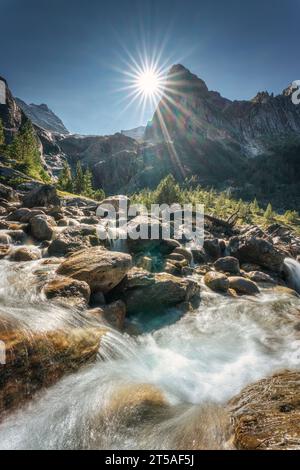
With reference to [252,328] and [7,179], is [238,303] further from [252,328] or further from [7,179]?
[7,179]

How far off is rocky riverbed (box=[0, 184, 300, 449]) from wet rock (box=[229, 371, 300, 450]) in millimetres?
29

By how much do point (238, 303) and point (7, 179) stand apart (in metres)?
43.6

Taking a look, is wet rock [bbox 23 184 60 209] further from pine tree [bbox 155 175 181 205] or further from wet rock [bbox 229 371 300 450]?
pine tree [bbox 155 175 181 205]

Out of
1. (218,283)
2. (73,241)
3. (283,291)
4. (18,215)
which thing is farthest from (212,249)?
(18,215)

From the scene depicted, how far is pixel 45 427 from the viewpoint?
5.89 m

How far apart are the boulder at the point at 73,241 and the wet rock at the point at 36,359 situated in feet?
36.9

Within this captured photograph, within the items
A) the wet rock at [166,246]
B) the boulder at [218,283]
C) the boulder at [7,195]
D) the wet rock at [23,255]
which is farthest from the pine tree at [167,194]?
the wet rock at [23,255]

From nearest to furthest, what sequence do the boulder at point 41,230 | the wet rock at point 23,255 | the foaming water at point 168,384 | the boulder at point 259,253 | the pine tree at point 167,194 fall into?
the foaming water at point 168,384, the wet rock at point 23,255, the boulder at point 41,230, the boulder at point 259,253, the pine tree at point 167,194

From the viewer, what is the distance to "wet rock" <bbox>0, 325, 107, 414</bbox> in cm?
617

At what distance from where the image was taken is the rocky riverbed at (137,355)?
5.80 meters

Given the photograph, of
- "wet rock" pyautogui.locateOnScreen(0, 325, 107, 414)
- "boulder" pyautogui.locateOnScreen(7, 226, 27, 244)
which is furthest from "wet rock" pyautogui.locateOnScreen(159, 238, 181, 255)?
"wet rock" pyautogui.locateOnScreen(0, 325, 107, 414)

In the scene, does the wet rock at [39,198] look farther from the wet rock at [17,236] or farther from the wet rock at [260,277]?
the wet rock at [260,277]
